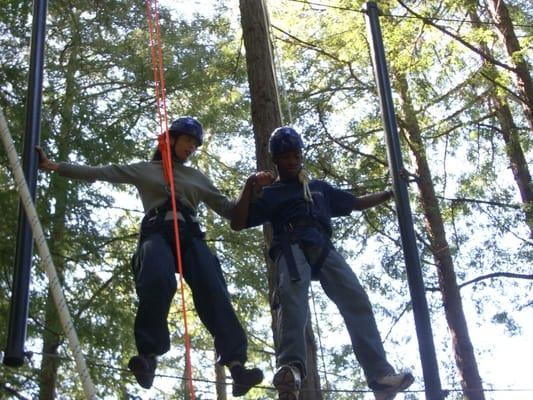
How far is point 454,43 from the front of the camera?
9562 mm

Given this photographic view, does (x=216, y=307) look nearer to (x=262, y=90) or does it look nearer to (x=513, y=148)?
(x=262, y=90)

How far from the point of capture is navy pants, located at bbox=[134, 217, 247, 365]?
4.22 metres

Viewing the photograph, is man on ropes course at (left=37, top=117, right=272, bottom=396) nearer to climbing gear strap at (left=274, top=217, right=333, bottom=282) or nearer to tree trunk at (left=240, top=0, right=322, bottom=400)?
climbing gear strap at (left=274, top=217, right=333, bottom=282)

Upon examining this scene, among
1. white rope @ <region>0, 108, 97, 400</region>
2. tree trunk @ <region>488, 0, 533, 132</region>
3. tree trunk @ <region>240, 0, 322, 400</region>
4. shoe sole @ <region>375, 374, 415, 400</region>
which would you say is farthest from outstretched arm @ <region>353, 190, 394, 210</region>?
tree trunk @ <region>488, 0, 533, 132</region>

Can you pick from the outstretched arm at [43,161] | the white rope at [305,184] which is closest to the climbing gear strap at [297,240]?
the white rope at [305,184]

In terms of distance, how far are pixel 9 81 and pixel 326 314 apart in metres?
7.52

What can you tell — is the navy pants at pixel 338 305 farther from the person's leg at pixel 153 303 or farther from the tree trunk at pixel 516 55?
the tree trunk at pixel 516 55

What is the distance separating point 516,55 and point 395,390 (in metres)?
5.79

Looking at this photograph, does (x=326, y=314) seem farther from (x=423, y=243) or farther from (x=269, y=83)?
(x=269, y=83)

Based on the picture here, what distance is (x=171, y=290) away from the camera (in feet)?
14.0

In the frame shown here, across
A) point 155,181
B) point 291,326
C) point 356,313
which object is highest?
point 155,181

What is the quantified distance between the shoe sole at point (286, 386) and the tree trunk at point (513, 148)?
644 cm

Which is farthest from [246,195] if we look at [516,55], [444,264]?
[444,264]

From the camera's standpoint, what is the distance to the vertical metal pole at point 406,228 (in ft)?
13.7
